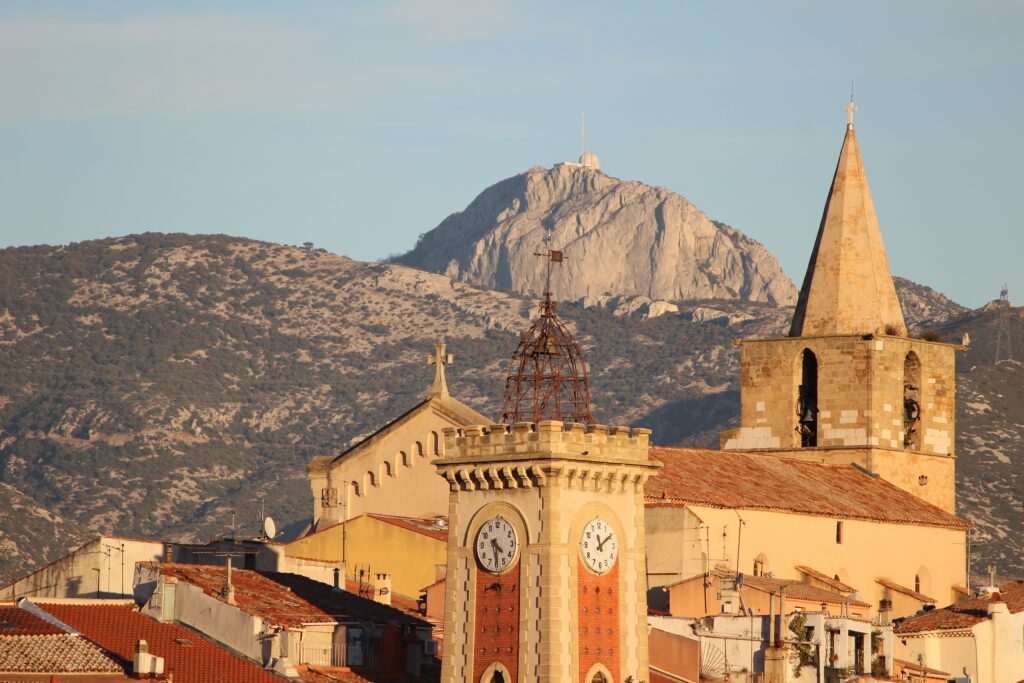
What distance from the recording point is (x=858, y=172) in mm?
81188

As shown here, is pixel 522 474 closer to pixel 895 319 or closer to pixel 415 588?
pixel 415 588

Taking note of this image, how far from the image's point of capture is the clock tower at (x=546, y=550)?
49.6 m

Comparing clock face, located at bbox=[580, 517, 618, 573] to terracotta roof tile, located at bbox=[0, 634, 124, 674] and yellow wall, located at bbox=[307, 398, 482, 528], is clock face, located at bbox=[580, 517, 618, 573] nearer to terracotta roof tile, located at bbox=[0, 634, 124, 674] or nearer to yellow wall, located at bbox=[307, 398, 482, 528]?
terracotta roof tile, located at bbox=[0, 634, 124, 674]

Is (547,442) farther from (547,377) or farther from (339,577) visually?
(339,577)

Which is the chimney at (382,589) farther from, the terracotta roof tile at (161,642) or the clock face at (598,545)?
the clock face at (598,545)

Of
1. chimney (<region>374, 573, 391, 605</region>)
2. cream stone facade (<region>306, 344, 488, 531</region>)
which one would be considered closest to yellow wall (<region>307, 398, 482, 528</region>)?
cream stone facade (<region>306, 344, 488, 531</region>)

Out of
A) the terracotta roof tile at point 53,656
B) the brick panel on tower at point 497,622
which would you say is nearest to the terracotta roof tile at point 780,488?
the brick panel on tower at point 497,622

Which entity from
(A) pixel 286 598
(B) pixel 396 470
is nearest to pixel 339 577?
(A) pixel 286 598

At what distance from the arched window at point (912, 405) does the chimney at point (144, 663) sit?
36797 millimetres

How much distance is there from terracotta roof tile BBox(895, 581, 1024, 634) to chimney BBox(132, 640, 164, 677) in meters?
22.2

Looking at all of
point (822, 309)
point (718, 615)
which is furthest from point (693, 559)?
point (822, 309)

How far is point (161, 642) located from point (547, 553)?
7.82m

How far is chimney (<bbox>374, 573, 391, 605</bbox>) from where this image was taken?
63625mm

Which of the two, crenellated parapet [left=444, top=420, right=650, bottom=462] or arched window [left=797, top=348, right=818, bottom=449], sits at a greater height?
arched window [left=797, top=348, right=818, bottom=449]
